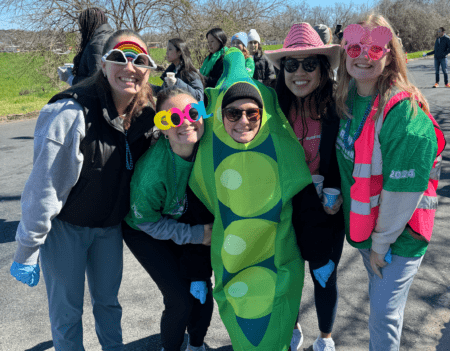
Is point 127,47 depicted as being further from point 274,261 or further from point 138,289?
point 138,289

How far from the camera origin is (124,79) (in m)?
1.95

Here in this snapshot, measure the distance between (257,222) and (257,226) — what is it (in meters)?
0.02

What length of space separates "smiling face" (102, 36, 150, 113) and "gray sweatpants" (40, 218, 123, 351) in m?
0.74

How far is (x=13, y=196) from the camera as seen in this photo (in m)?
5.14

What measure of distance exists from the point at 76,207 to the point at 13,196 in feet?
12.9

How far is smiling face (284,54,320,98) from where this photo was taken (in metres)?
1.98

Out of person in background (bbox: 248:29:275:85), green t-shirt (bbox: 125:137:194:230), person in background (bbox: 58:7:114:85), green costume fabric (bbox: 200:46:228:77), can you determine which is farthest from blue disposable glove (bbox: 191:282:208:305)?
person in background (bbox: 248:29:275:85)

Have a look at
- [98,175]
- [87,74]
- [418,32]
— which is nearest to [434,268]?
[98,175]

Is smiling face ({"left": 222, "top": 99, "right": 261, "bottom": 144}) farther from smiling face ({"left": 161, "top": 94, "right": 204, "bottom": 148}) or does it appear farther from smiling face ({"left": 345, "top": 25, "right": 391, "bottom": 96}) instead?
smiling face ({"left": 345, "top": 25, "right": 391, "bottom": 96})

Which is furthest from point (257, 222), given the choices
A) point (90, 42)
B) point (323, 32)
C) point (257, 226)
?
point (90, 42)

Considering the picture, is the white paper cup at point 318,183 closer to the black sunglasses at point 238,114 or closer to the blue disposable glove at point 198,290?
Answer: the black sunglasses at point 238,114

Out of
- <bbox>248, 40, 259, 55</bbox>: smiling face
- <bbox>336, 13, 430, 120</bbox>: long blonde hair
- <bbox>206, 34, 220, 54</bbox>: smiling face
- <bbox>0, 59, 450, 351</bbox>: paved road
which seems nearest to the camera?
<bbox>336, 13, 430, 120</bbox>: long blonde hair

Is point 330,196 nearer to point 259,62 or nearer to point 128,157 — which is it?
point 128,157

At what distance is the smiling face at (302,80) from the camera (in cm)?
198
